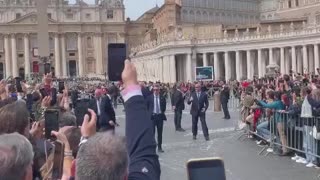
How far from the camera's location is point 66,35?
4348 inches

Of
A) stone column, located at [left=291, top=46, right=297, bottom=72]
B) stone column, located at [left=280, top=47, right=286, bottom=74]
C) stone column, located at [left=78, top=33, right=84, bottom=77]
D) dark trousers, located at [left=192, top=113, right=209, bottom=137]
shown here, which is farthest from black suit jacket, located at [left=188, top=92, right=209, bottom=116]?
stone column, located at [left=78, top=33, right=84, bottom=77]

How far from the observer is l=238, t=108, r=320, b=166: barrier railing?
1234 centimetres

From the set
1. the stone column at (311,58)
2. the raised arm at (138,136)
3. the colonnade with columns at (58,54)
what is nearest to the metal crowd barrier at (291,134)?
the raised arm at (138,136)

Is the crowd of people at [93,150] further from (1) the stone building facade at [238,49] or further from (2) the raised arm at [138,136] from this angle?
(1) the stone building facade at [238,49]

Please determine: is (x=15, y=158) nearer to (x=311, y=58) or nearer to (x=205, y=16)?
(x=311, y=58)

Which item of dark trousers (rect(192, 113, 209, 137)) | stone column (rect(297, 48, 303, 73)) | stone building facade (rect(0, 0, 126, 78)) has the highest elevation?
stone building facade (rect(0, 0, 126, 78))

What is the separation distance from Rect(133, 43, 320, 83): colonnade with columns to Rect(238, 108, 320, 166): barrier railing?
4734cm

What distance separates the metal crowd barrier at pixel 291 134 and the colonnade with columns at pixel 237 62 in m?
47.6

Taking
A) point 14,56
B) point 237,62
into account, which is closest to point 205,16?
point 237,62

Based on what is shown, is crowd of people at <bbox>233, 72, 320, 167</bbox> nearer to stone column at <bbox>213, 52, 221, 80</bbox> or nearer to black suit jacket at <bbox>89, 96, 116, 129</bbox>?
black suit jacket at <bbox>89, 96, 116, 129</bbox>

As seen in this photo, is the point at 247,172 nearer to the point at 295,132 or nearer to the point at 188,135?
the point at 295,132

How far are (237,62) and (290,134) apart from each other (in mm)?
55293

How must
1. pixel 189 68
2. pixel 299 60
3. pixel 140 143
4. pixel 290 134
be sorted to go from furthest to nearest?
pixel 189 68 → pixel 299 60 → pixel 290 134 → pixel 140 143

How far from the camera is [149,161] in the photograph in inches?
132
